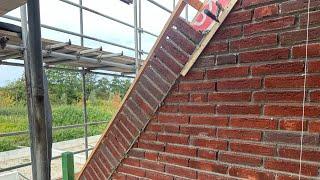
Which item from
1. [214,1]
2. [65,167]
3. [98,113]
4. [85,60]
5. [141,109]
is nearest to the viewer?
[214,1]

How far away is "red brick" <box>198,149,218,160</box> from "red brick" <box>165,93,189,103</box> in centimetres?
39

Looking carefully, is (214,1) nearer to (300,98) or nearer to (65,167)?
(300,98)

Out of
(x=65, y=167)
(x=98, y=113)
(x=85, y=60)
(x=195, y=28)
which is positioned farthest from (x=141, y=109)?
(x=98, y=113)

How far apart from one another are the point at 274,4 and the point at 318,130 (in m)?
0.77

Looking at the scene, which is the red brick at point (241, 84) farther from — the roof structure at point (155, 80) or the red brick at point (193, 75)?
the roof structure at point (155, 80)

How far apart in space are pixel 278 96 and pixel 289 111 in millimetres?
107

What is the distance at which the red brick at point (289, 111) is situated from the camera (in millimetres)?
1623

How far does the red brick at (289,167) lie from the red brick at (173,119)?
2.18 ft

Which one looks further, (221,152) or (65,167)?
(65,167)

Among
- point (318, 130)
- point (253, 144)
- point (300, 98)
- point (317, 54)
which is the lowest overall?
point (253, 144)

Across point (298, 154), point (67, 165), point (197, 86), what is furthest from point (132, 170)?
point (298, 154)

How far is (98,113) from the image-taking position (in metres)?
10.8

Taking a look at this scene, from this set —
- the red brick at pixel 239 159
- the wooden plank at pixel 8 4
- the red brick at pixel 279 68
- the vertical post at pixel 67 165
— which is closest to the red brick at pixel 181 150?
the red brick at pixel 239 159

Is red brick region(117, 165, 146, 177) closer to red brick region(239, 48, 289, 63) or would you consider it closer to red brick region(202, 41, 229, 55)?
red brick region(202, 41, 229, 55)
